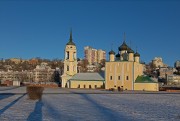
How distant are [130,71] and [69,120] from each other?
5150cm

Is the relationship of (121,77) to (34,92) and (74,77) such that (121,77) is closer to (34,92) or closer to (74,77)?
(74,77)

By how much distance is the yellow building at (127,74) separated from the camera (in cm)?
6291

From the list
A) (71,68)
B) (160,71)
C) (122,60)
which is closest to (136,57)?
(122,60)

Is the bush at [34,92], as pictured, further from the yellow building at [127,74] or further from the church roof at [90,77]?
the church roof at [90,77]

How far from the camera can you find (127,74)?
210 feet

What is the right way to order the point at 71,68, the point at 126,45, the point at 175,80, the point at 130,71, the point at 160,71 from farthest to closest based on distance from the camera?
1. the point at 160,71
2. the point at 175,80
3. the point at 71,68
4. the point at 126,45
5. the point at 130,71

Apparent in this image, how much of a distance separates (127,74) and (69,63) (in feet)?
50.8

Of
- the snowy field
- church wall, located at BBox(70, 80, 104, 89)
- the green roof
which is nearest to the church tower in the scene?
church wall, located at BBox(70, 80, 104, 89)

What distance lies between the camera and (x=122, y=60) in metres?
65.3

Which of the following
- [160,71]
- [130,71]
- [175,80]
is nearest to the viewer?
[130,71]

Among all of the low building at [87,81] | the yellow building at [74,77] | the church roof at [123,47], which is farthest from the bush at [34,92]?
the church roof at [123,47]

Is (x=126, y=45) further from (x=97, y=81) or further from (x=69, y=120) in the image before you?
(x=69, y=120)

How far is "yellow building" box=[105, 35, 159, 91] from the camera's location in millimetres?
62906

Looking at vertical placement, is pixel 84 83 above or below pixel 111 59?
below
